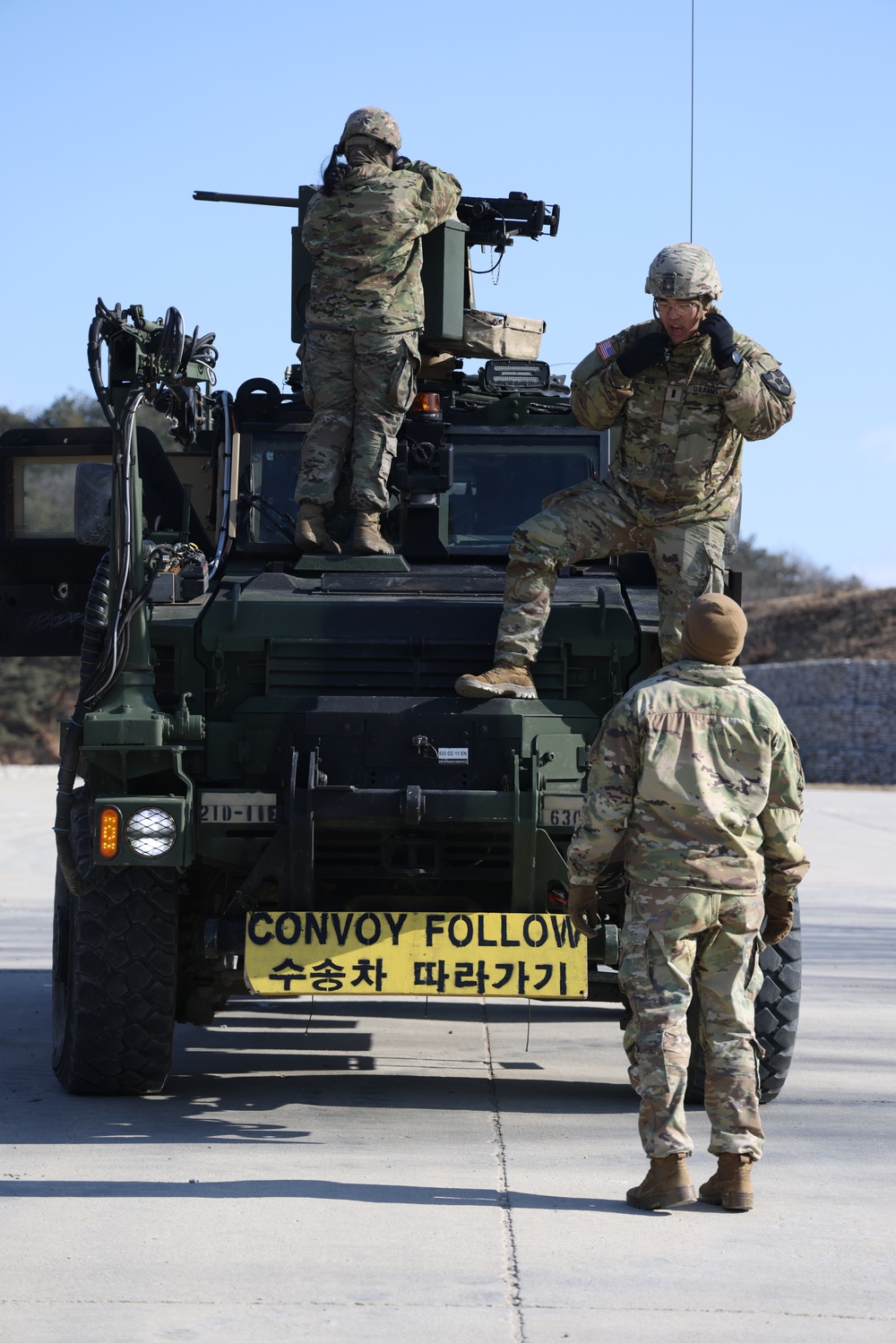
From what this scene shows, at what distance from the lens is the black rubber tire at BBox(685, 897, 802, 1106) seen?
6.89 meters

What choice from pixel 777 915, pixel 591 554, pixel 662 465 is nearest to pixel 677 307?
pixel 662 465

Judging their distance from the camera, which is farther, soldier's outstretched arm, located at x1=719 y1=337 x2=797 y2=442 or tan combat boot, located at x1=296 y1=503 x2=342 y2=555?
tan combat boot, located at x1=296 y1=503 x2=342 y2=555

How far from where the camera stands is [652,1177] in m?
5.29

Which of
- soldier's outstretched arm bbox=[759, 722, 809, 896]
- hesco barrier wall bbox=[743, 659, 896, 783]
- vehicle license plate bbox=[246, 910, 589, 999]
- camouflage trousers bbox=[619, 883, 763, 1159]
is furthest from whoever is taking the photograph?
hesco barrier wall bbox=[743, 659, 896, 783]

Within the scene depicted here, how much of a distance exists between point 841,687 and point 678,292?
149 feet

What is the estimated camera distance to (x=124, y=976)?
674 cm

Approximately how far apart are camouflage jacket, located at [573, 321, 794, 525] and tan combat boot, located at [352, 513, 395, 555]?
3.57 feet

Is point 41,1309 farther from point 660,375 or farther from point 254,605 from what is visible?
point 660,375

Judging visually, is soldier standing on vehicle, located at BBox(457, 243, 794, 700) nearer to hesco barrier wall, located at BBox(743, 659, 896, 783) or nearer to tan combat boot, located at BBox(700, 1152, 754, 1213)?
tan combat boot, located at BBox(700, 1152, 754, 1213)

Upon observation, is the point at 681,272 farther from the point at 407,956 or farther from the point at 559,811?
the point at 407,956

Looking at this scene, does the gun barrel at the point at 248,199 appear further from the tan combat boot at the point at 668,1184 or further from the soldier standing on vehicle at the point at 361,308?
the tan combat boot at the point at 668,1184

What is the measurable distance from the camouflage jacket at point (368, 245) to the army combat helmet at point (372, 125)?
130 millimetres

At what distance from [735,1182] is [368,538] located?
3.41m

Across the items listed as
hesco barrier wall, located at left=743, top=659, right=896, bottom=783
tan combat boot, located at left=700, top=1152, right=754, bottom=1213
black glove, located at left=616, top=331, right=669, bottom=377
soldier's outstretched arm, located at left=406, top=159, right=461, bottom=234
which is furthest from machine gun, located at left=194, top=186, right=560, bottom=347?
hesco barrier wall, located at left=743, top=659, right=896, bottom=783
